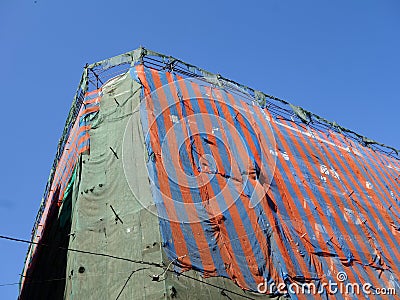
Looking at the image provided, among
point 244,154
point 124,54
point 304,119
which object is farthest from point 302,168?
point 124,54

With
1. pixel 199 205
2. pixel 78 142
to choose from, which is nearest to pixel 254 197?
pixel 199 205

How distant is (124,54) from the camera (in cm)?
1689

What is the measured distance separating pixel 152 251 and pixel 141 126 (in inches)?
165

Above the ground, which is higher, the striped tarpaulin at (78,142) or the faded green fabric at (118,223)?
the striped tarpaulin at (78,142)

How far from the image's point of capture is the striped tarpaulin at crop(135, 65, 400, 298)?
1187 centimetres

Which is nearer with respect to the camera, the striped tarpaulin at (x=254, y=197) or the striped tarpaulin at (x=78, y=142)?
the striped tarpaulin at (x=254, y=197)

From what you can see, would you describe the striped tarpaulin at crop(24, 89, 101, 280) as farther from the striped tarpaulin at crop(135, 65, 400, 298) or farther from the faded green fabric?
the striped tarpaulin at crop(135, 65, 400, 298)

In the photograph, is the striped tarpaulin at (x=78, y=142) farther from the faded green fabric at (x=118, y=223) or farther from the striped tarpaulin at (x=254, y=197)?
the striped tarpaulin at (x=254, y=197)

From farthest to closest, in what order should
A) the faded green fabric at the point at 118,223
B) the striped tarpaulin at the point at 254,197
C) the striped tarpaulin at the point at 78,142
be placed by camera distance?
1. the striped tarpaulin at the point at 78,142
2. the striped tarpaulin at the point at 254,197
3. the faded green fabric at the point at 118,223

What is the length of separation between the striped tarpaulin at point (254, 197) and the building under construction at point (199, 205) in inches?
1.6

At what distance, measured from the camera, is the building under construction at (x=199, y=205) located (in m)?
11.0

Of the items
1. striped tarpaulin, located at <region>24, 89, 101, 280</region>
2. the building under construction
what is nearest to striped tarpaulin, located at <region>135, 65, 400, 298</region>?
the building under construction

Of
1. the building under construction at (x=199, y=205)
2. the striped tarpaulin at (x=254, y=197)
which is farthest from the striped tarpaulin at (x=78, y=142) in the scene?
the striped tarpaulin at (x=254, y=197)

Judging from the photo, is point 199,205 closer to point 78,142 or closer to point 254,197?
point 254,197
